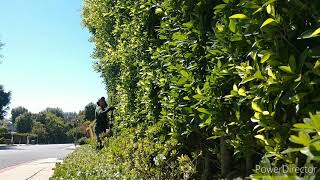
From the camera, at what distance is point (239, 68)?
277cm

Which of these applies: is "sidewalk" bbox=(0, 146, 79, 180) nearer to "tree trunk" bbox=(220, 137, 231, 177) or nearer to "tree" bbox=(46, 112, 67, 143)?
"tree trunk" bbox=(220, 137, 231, 177)

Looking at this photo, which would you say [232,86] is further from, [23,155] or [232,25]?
[23,155]

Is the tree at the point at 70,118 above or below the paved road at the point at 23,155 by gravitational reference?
above

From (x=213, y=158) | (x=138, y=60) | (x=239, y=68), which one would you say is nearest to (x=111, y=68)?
(x=138, y=60)

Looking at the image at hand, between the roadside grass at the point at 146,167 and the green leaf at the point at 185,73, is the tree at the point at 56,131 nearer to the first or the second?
the roadside grass at the point at 146,167

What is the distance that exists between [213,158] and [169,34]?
1.61 meters

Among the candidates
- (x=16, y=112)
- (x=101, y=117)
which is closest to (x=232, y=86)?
(x=101, y=117)

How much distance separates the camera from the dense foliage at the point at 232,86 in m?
2.25

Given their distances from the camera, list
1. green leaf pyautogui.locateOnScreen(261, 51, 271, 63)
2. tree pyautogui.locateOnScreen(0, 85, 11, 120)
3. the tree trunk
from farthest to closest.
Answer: tree pyautogui.locateOnScreen(0, 85, 11, 120), the tree trunk, green leaf pyautogui.locateOnScreen(261, 51, 271, 63)

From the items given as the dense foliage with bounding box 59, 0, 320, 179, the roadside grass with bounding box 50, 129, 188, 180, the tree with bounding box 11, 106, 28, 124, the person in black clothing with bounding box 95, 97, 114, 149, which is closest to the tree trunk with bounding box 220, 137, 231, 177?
the dense foliage with bounding box 59, 0, 320, 179

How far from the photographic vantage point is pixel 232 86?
3.39 meters

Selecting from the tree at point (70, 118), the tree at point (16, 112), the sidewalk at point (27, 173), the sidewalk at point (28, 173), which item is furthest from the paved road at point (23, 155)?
the tree at point (16, 112)

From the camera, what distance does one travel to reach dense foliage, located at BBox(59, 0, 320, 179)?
→ 2248 millimetres

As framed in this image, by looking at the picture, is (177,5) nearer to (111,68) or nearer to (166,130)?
(166,130)
